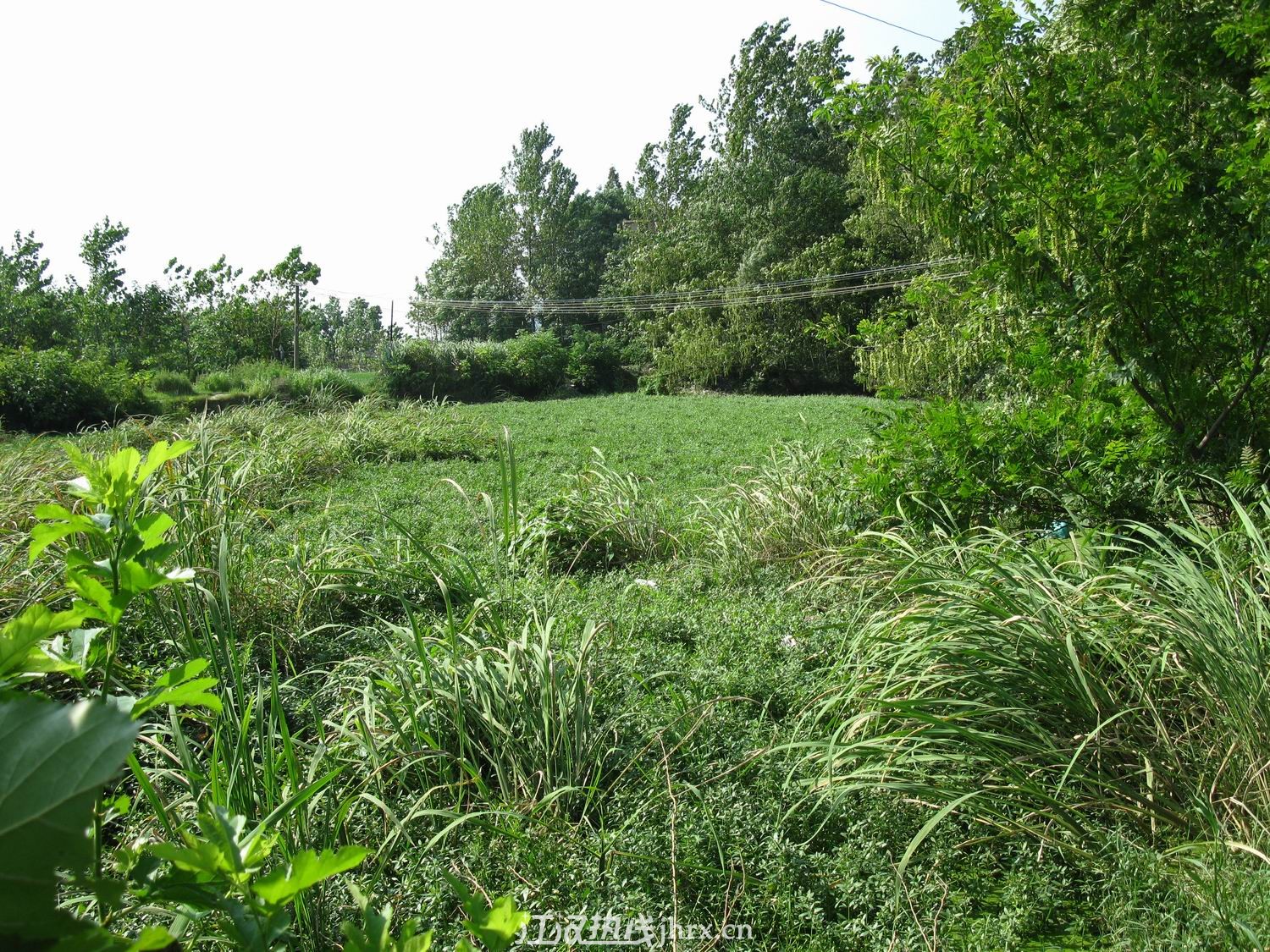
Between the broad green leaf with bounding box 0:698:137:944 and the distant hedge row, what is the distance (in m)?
22.9

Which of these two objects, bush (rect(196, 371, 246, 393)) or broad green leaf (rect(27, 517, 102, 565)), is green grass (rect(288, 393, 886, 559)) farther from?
bush (rect(196, 371, 246, 393))

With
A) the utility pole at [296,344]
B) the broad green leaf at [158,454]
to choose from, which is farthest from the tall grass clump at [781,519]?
the utility pole at [296,344]

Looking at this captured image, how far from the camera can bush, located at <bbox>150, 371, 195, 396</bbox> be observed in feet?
60.7

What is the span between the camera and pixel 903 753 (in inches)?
91.3

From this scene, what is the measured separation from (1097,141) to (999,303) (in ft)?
3.04

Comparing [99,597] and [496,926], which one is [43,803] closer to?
[496,926]

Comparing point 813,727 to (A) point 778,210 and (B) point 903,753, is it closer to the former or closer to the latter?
(B) point 903,753

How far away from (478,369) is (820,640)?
24.5 metres

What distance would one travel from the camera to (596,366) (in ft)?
107

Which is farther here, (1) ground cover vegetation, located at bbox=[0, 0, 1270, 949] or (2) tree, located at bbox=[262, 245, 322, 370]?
(2) tree, located at bbox=[262, 245, 322, 370]

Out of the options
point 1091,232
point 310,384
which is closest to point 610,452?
point 1091,232

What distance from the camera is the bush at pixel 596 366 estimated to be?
100 feet

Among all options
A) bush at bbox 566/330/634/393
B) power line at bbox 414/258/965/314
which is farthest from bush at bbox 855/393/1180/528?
bush at bbox 566/330/634/393

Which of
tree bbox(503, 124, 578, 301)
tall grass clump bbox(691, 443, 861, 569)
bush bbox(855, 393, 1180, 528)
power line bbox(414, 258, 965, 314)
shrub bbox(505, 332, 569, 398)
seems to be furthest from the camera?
tree bbox(503, 124, 578, 301)
